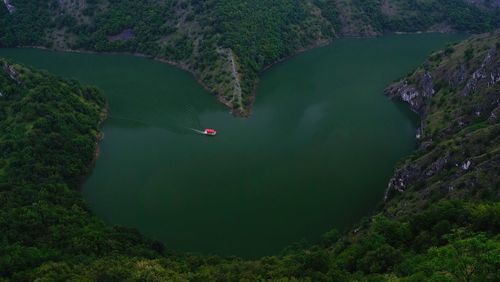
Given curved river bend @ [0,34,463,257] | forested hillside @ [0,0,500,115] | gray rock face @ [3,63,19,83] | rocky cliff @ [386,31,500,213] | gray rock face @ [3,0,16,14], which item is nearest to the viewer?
rocky cliff @ [386,31,500,213]

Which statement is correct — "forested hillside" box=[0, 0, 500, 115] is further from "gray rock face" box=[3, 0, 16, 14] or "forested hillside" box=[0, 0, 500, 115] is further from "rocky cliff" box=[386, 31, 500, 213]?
"rocky cliff" box=[386, 31, 500, 213]

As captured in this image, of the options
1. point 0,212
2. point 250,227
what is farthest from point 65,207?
point 250,227


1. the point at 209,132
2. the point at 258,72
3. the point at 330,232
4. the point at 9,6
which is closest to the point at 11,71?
the point at 209,132

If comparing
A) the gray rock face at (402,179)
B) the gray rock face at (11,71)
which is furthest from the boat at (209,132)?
the gray rock face at (11,71)

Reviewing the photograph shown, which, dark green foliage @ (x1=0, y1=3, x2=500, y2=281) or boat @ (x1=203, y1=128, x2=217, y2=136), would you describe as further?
boat @ (x1=203, y1=128, x2=217, y2=136)

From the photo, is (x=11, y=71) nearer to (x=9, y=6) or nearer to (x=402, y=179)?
(x=9, y=6)

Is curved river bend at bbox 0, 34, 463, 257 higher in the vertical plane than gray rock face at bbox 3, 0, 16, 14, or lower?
lower

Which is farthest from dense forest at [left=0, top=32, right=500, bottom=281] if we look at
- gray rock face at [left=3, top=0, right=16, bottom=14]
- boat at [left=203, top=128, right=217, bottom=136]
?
gray rock face at [left=3, top=0, right=16, bottom=14]
